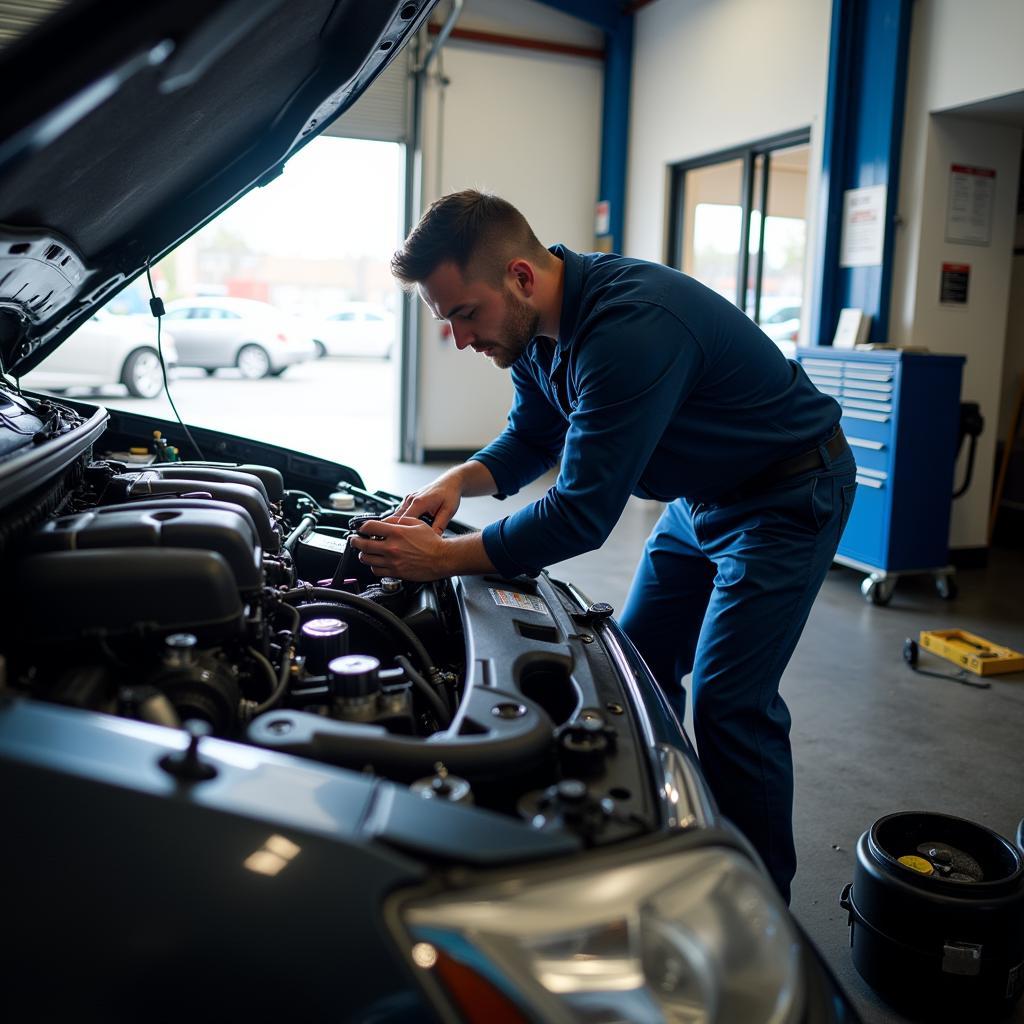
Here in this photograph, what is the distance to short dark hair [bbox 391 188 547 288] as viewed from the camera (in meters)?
1.57

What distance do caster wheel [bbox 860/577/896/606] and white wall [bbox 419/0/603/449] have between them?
12.2 ft

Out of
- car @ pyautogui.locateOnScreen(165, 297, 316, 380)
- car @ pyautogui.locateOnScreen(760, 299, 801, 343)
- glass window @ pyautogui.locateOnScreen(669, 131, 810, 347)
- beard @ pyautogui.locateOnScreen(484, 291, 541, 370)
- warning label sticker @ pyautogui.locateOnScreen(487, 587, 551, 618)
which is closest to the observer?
warning label sticker @ pyautogui.locateOnScreen(487, 587, 551, 618)

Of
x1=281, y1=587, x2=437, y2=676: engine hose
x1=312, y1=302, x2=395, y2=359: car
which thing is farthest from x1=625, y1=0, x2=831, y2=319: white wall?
x1=312, y1=302, x2=395, y2=359: car

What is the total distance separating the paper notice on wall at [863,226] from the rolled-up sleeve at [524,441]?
122 inches

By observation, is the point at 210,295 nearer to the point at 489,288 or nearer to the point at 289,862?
the point at 489,288

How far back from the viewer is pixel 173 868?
0.72 meters

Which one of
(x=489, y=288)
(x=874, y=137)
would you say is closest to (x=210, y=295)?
(x=874, y=137)

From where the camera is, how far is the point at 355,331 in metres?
13.7

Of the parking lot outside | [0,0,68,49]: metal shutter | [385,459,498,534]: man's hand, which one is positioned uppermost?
[0,0,68,49]: metal shutter

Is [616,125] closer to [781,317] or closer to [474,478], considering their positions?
[781,317]

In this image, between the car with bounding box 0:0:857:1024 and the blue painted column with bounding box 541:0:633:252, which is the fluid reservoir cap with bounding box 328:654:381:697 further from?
the blue painted column with bounding box 541:0:633:252

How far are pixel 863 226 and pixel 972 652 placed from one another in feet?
7.43

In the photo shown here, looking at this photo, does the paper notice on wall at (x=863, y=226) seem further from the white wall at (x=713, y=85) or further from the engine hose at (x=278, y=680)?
the engine hose at (x=278, y=680)

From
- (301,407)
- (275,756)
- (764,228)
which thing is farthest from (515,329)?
(301,407)
